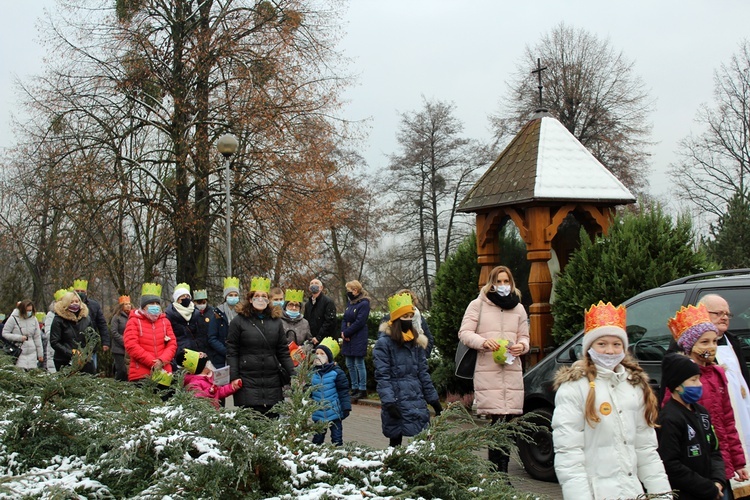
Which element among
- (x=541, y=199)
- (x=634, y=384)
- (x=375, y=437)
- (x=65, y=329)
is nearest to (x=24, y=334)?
(x=65, y=329)

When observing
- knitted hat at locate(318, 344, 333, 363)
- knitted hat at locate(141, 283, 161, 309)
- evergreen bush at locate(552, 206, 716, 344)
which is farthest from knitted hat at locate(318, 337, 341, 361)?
evergreen bush at locate(552, 206, 716, 344)

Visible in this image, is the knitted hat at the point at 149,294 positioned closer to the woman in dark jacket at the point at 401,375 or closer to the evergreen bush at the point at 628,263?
the woman in dark jacket at the point at 401,375

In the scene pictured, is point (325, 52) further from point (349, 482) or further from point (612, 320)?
point (349, 482)

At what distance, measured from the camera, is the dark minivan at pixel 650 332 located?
6332 mm

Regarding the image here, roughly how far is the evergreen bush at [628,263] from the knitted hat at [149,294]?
4.73 metres

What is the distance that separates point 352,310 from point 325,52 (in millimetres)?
11183

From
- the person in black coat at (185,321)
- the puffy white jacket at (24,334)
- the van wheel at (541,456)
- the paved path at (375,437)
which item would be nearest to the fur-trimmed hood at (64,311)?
the person in black coat at (185,321)

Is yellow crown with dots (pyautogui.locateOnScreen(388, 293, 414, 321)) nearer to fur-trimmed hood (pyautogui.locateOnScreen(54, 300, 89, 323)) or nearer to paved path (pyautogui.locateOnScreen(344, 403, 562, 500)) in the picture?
paved path (pyautogui.locateOnScreen(344, 403, 562, 500))

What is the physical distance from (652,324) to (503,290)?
4.11ft

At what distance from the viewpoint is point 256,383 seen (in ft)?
26.3

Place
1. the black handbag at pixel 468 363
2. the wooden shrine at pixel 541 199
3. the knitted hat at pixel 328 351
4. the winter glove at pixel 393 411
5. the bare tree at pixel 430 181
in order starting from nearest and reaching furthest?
the winter glove at pixel 393 411 < the black handbag at pixel 468 363 < the knitted hat at pixel 328 351 < the wooden shrine at pixel 541 199 < the bare tree at pixel 430 181

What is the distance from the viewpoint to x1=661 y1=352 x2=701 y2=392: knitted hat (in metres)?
4.53

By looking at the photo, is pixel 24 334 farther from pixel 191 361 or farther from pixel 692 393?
pixel 692 393

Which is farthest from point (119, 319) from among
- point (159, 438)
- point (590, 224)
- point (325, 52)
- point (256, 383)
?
point (325, 52)
